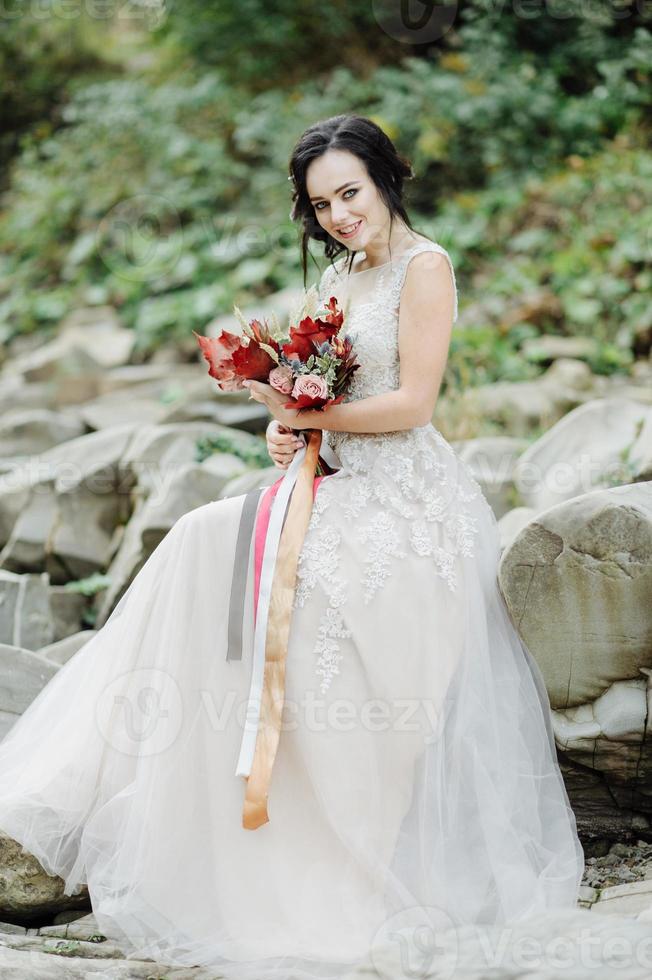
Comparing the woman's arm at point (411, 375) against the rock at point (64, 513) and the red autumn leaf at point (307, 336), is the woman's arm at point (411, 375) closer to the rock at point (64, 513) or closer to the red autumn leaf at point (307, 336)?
the red autumn leaf at point (307, 336)

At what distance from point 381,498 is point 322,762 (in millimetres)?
751

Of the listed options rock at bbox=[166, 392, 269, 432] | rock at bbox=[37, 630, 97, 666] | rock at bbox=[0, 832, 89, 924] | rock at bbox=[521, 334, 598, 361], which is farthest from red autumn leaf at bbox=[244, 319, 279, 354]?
rock at bbox=[521, 334, 598, 361]

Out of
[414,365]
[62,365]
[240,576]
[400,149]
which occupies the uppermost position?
[400,149]

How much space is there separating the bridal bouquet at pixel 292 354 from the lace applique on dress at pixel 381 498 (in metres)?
0.18

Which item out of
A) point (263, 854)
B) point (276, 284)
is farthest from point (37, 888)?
point (276, 284)

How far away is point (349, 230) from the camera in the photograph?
308 centimetres

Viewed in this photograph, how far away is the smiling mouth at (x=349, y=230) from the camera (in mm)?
3074

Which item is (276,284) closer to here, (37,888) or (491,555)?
(491,555)

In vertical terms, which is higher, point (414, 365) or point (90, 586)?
point (414, 365)

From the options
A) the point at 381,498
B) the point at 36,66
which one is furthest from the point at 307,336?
the point at 36,66

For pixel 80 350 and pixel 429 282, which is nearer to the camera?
pixel 429 282

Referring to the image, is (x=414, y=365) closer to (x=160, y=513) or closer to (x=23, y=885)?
(x=23, y=885)

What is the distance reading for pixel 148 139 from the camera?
384 inches

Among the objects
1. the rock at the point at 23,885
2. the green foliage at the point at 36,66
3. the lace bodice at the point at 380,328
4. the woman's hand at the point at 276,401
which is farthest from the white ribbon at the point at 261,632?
the green foliage at the point at 36,66
